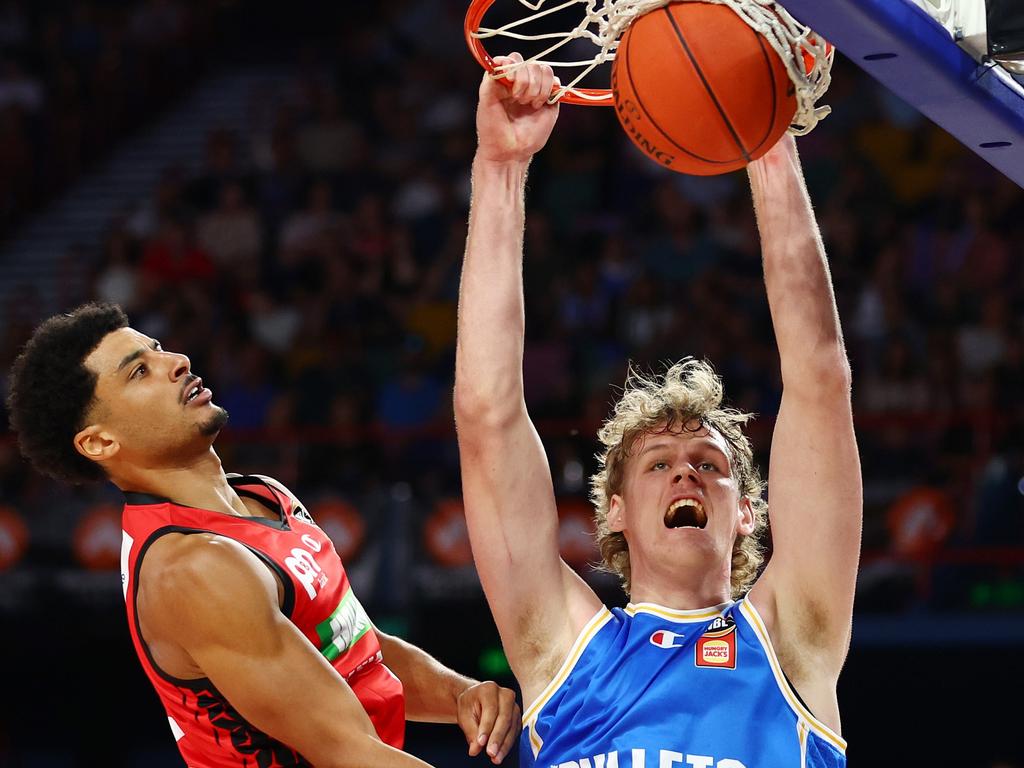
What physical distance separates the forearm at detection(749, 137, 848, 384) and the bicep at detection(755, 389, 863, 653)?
0.29 feet

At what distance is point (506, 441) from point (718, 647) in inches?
27.0

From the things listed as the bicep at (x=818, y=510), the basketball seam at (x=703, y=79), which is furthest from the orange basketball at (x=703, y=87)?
the bicep at (x=818, y=510)

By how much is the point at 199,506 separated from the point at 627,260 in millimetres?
6322

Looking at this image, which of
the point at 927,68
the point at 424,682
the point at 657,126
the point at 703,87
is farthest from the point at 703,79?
the point at 424,682

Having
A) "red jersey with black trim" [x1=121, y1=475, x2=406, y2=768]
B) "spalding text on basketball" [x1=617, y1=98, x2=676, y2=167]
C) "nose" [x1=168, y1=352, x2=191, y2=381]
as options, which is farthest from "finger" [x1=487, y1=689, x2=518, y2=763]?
"spalding text on basketball" [x1=617, y1=98, x2=676, y2=167]

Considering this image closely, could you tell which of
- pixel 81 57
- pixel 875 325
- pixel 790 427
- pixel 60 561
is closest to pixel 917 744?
pixel 875 325

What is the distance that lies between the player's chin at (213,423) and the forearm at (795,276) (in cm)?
140

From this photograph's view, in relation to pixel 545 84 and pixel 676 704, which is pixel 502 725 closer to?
pixel 676 704

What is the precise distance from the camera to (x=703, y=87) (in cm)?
302

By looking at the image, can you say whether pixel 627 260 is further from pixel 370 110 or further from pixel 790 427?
pixel 790 427

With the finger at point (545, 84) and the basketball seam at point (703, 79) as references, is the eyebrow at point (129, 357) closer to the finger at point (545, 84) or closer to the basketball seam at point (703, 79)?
the finger at point (545, 84)

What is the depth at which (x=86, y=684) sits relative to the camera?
9.41m

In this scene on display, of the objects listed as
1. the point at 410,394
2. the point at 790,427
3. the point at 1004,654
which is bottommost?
the point at 1004,654

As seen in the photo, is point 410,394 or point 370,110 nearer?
point 410,394
